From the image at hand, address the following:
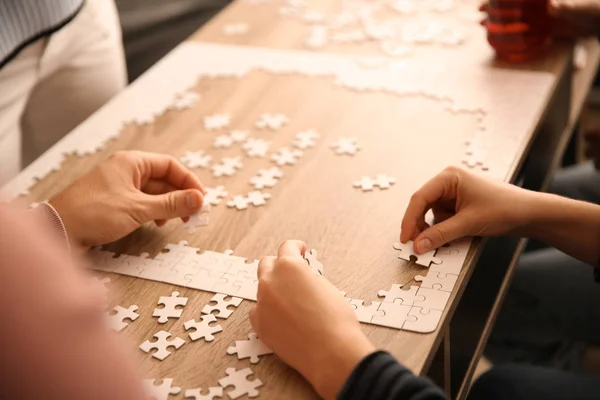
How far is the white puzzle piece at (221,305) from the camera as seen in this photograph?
1.01m

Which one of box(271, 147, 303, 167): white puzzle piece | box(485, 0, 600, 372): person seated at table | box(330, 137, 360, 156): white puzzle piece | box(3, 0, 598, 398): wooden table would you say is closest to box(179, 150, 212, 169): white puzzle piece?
→ box(3, 0, 598, 398): wooden table

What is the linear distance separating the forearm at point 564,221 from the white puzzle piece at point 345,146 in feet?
1.19

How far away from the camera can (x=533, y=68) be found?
1.60 metres

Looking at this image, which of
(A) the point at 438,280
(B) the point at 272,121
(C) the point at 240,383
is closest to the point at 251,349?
(C) the point at 240,383

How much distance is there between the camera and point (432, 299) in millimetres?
992

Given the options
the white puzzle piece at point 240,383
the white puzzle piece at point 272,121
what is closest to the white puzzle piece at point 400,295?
the white puzzle piece at point 240,383

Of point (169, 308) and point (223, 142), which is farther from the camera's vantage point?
point (223, 142)

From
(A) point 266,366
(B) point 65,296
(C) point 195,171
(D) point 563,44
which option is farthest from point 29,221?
(D) point 563,44

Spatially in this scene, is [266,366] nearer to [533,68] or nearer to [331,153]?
[331,153]

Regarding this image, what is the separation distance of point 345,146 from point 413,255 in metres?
0.36

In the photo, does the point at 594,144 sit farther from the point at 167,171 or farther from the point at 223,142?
→ the point at 167,171

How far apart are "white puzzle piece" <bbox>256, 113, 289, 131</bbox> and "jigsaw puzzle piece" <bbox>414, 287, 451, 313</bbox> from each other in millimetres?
572

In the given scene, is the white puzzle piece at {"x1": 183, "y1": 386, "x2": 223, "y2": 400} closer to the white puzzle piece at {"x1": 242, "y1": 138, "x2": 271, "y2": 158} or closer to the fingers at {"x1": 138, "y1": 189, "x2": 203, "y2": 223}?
the fingers at {"x1": 138, "y1": 189, "x2": 203, "y2": 223}

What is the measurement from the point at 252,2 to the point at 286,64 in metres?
0.43
